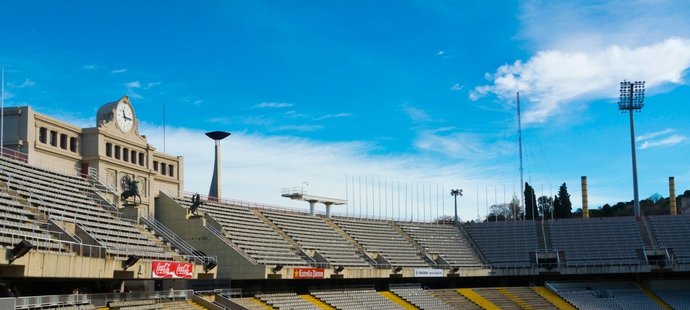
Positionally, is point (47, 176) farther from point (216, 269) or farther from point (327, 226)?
point (327, 226)

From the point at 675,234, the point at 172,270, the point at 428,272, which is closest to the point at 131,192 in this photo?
the point at 172,270

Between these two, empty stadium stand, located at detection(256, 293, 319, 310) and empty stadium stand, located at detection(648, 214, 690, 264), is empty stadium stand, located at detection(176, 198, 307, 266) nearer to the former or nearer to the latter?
empty stadium stand, located at detection(256, 293, 319, 310)

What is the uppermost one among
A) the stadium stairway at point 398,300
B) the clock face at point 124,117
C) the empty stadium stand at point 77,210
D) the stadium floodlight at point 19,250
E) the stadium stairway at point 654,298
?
the clock face at point 124,117

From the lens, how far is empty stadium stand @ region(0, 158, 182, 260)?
102 feet

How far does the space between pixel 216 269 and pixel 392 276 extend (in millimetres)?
15532

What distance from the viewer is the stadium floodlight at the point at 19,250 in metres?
24.0

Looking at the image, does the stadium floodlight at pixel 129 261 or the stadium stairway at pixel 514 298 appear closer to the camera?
the stadium floodlight at pixel 129 261

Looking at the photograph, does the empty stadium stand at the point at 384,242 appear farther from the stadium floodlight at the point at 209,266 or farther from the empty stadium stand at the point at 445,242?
the stadium floodlight at the point at 209,266

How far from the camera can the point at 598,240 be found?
61.8 metres

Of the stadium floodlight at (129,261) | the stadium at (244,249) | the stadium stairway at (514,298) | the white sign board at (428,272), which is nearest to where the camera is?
the stadium at (244,249)

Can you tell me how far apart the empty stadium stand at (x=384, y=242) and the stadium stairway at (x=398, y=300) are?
231 centimetres

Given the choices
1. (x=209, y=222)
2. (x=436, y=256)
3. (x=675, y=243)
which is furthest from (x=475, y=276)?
(x=209, y=222)

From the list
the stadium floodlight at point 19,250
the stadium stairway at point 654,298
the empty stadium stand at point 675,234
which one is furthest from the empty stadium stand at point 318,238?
the stadium floodlight at point 19,250

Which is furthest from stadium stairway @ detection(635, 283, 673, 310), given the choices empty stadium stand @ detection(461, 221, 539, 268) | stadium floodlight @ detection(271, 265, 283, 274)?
stadium floodlight @ detection(271, 265, 283, 274)
